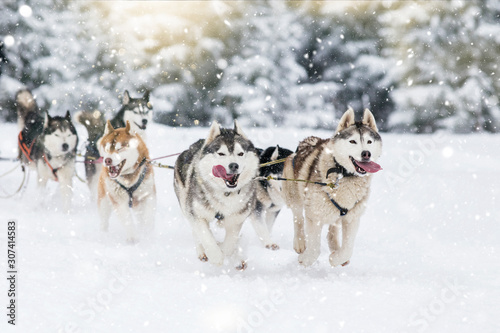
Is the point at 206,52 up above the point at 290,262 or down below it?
above

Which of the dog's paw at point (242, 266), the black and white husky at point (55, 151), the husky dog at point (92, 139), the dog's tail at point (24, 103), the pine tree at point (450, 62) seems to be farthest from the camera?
the pine tree at point (450, 62)

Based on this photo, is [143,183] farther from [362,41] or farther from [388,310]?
[362,41]

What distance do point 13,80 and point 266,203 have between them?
13.1 meters

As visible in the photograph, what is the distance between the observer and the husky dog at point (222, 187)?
10.4 ft

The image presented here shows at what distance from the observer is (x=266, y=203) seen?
14.6ft

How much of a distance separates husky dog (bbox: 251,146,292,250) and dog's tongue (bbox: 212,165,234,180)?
1127 millimetres

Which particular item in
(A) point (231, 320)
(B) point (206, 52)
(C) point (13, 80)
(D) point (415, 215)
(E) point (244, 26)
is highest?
(E) point (244, 26)

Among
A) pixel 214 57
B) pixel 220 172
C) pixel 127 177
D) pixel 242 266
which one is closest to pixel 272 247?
pixel 242 266

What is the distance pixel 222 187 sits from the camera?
3.27 m

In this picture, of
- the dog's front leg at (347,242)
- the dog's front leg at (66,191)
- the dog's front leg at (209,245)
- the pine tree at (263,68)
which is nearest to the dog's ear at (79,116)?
the dog's front leg at (66,191)

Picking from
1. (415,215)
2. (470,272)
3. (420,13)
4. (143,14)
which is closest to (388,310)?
(470,272)

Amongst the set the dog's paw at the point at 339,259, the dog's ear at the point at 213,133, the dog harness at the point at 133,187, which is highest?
the dog's ear at the point at 213,133

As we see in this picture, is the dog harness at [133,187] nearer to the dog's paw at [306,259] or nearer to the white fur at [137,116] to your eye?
the white fur at [137,116]

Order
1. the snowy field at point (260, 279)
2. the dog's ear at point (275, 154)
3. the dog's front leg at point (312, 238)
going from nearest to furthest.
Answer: the snowy field at point (260, 279)
the dog's front leg at point (312, 238)
the dog's ear at point (275, 154)
